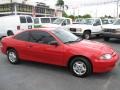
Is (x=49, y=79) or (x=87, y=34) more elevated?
(x=87, y=34)

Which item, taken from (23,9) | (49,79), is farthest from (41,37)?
(23,9)

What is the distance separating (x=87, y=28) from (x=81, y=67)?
1058 cm

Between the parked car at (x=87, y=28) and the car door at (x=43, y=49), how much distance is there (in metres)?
9.04

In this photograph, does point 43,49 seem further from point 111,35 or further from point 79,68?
point 111,35

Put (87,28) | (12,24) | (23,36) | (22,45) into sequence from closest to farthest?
1. (22,45)
2. (23,36)
3. (12,24)
4. (87,28)

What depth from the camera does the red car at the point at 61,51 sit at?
6.52 m

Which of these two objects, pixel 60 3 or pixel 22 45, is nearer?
pixel 22 45

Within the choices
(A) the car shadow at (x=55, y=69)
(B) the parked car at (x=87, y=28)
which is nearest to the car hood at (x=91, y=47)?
(A) the car shadow at (x=55, y=69)

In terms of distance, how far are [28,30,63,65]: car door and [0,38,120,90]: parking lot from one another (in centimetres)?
41

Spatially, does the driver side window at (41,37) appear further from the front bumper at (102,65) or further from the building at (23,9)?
the building at (23,9)

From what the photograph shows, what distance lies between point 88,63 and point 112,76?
0.93 metres

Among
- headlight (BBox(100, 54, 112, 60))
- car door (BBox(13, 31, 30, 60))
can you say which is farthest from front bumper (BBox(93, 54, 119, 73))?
car door (BBox(13, 31, 30, 60))

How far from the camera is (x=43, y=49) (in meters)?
7.32

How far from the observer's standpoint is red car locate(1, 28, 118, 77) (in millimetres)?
6520
